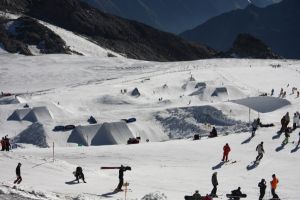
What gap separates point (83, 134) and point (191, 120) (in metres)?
11.1

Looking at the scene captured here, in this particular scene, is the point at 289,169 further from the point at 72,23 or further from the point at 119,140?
the point at 72,23

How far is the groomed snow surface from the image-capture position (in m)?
25.3

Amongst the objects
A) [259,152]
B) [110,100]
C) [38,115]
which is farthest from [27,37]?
[259,152]

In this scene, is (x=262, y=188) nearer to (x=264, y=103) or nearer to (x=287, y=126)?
(x=287, y=126)

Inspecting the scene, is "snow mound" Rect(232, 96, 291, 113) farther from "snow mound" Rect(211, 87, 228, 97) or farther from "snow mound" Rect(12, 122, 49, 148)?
"snow mound" Rect(12, 122, 49, 148)

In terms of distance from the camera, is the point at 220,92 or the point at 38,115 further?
the point at 220,92

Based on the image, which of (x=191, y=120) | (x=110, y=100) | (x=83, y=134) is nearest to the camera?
(x=83, y=134)

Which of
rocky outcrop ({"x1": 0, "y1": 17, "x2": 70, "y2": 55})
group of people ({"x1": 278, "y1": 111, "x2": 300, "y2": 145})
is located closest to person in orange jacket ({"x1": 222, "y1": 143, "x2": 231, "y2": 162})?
group of people ({"x1": 278, "y1": 111, "x2": 300, "y2": 145})

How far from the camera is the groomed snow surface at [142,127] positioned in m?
25.3

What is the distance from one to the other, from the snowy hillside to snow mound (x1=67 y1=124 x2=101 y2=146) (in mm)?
84

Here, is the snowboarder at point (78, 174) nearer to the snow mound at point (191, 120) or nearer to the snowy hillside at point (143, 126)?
the snowy hillside at point (143, 126)

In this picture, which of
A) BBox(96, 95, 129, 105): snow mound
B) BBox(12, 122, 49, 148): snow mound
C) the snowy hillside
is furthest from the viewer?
BBox(96, 95, 129, 105): snow mound

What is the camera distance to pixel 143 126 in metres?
50.2

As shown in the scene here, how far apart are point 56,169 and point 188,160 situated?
24.4 feet
